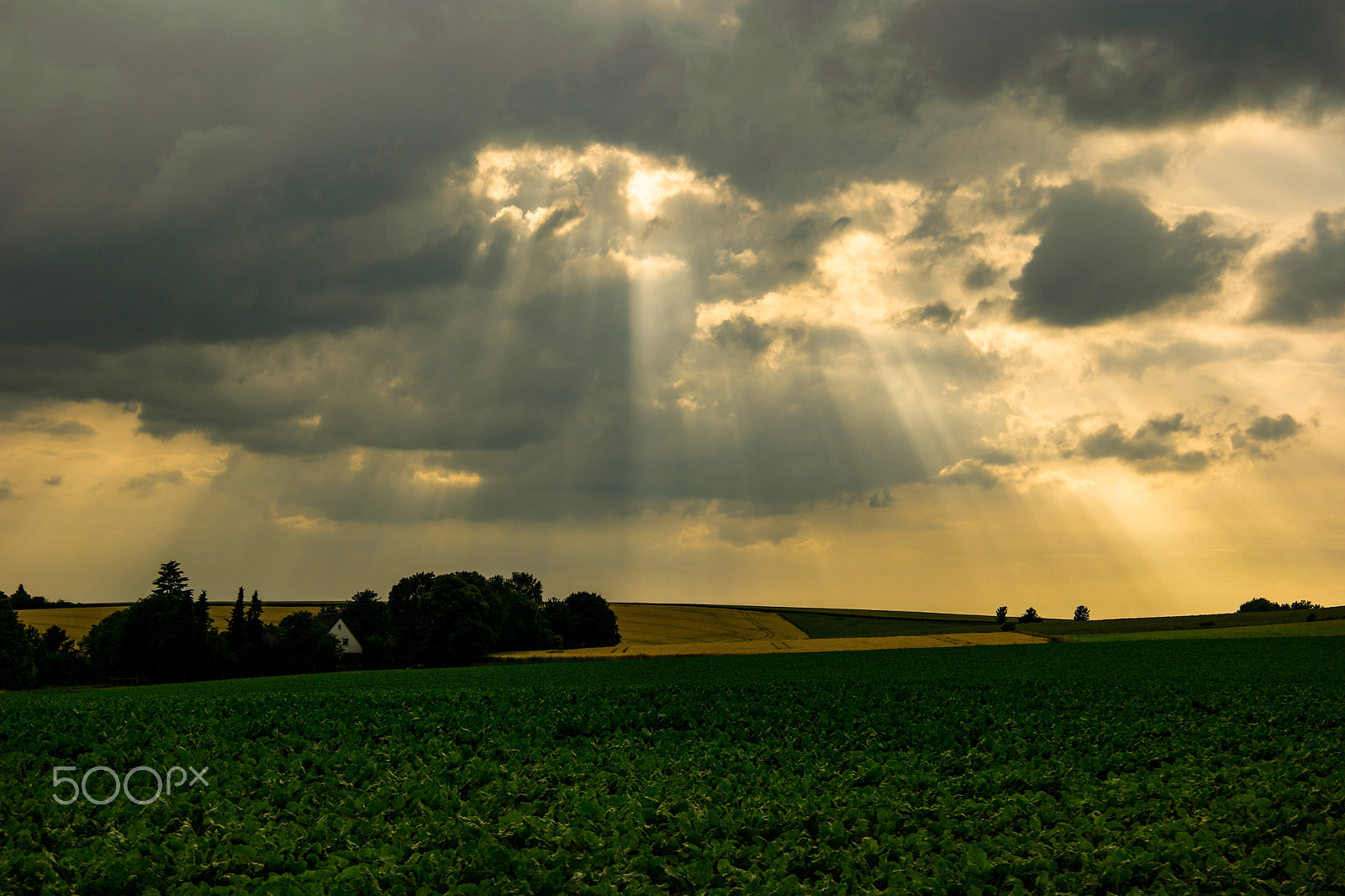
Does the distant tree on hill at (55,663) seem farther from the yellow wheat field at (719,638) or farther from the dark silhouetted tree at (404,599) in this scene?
the yellow wheat field at (719,638)

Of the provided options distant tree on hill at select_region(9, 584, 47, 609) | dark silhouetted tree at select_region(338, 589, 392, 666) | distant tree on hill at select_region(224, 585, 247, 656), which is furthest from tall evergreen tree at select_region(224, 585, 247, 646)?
distant tree on hill at select_region(9, 584, 47, 609)

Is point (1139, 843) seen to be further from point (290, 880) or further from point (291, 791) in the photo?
point (291, 791)

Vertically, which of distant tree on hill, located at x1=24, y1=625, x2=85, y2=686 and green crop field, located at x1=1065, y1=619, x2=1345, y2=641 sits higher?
green crop field, located at x1=1065, y1=619, x2=1345, y2=641

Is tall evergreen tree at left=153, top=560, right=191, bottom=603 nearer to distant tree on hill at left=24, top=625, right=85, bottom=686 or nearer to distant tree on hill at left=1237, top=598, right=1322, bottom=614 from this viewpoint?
distant tree on hill at left=24, top=625, right=85, bottom=686

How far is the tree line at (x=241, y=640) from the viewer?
276ft

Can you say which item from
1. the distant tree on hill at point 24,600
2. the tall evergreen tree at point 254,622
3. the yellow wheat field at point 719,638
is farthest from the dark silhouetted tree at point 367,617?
the distant tree on hill at point 24,600

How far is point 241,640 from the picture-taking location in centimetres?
9575

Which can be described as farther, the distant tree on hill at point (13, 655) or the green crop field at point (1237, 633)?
the green crop field at point (1237, 633)

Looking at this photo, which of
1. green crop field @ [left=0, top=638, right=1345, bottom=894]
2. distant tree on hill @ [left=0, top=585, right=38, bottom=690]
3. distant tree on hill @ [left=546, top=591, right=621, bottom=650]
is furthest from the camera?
distant tree on hill @ [left=546, top=591, right=621, bottom=650]

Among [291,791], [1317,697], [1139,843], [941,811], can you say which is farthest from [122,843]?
[1317,697]

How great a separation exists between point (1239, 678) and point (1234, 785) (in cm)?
2886

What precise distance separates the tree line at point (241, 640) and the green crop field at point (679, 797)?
200 ft

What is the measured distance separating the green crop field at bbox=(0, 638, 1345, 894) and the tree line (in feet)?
200

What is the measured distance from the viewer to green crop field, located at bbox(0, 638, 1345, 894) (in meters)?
11.2
